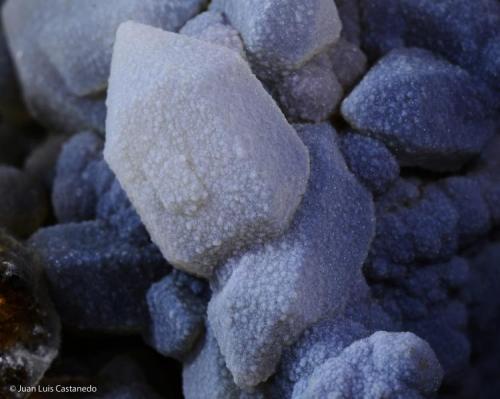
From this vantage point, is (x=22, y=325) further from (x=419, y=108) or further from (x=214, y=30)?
(x=419, y=108)

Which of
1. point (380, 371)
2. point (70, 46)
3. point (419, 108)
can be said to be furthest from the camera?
point (70, 46)

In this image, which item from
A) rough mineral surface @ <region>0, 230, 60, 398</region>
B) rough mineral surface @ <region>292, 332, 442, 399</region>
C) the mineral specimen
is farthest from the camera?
the mineral specimen

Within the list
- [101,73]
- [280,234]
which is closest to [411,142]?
[280,234]

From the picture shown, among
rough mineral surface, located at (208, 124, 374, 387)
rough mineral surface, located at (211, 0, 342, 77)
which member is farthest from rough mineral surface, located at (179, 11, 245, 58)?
rough mineral surface, located at (208, 124, 374, 387)

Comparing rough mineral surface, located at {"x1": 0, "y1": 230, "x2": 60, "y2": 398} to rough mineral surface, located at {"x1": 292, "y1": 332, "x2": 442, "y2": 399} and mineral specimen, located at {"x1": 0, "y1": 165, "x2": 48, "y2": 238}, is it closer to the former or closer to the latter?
mineral specimen, located at {"x1": 0, "y1": 165, "x2": 48, "y2": 238}

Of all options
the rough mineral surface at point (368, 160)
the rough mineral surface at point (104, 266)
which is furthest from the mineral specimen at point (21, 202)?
the rough mineral surface at point (368, 160)

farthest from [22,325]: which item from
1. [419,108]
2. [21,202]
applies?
[419,108]

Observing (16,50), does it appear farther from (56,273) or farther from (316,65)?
(316,65)
